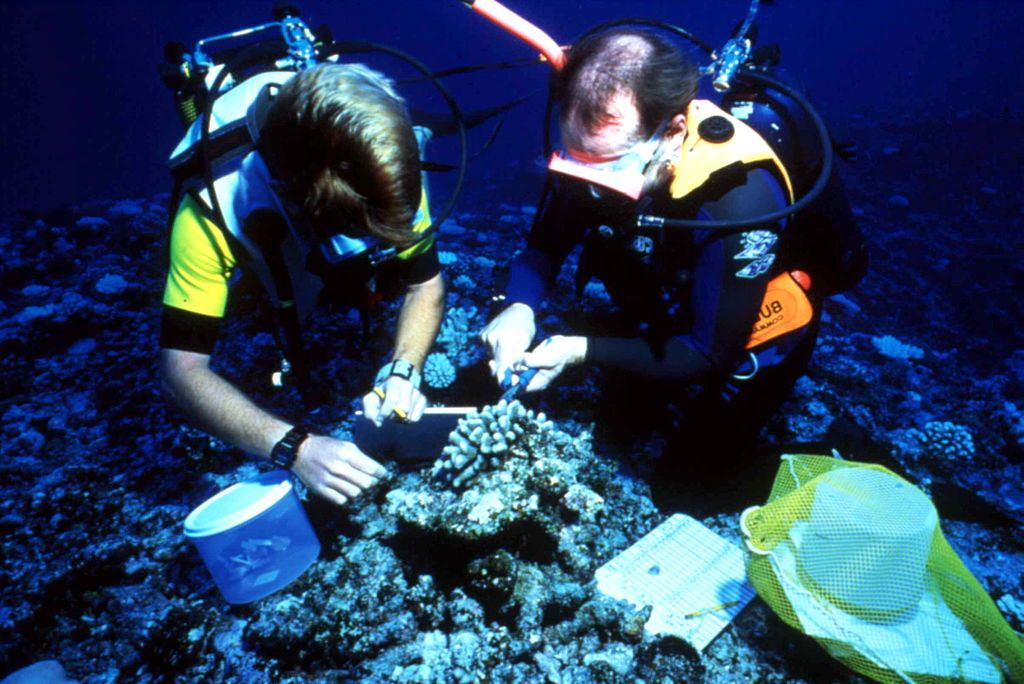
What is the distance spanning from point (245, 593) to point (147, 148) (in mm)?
64792

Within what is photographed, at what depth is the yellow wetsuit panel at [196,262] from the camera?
2.18 meters

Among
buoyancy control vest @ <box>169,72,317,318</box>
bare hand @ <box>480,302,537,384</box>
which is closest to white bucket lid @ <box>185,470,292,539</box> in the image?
buoyancy control vest @ <box>169,72,317,318</box>

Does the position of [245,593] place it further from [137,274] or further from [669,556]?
[137,274]

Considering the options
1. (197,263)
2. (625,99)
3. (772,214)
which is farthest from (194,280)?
(772,214)

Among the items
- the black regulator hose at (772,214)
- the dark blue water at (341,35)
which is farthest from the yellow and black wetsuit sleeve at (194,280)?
the dark blue water at (341,35)

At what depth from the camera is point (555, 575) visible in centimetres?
252

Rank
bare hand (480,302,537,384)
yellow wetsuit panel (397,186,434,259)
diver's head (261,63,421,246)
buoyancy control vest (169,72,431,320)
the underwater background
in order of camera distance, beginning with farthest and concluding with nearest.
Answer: yellow wetsuit panel (397,186,434,259), bare hand (480,302,537,384), the underwater background, buoyancy control vest (169,72,431,320), diver's head (261,63,421,246)

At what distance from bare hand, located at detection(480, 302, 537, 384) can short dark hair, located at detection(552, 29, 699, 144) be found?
1109 mm

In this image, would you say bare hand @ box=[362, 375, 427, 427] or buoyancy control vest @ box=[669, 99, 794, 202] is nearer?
buoyancy control vest @ box=[669, 99, 794, 202]

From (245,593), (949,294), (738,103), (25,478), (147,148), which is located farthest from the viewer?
(147,148)

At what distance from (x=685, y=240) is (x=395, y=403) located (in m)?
1.83

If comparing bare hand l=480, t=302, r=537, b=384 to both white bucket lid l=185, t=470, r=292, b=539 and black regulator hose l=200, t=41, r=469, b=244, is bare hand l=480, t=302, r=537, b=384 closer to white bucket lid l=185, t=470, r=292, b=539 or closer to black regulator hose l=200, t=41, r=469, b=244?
black regulator hose l=200, t=41, r=469, b=244

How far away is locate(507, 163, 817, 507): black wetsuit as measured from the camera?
89.9 inches

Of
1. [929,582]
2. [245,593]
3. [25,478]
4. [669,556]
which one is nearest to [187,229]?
[245,593]
